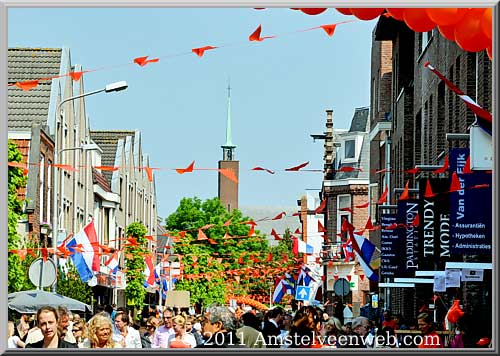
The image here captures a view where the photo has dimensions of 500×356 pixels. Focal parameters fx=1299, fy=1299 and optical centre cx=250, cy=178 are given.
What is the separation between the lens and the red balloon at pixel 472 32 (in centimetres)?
935

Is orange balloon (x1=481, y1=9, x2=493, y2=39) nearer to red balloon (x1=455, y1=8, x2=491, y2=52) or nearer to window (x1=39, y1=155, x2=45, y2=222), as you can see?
red balloon (x1=455, y1=8, x2=491, y2=52)

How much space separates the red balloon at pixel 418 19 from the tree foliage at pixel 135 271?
4924 cm

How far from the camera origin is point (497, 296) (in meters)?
8.68

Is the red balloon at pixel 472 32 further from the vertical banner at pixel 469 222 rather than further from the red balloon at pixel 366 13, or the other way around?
the vertical banner at pixel 469 222

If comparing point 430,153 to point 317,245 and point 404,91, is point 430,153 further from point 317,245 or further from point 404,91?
point 317,245

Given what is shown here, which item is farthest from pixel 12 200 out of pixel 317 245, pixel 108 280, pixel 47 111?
pixel 317 245

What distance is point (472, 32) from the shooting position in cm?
957

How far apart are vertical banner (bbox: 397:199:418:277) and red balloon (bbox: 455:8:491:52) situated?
607 inches

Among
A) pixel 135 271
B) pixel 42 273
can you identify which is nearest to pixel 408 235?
pixel 42 273

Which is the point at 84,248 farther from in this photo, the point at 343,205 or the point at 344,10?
the point at 343,205

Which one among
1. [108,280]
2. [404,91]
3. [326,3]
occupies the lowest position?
[108,280]

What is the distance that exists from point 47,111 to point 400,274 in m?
21.8

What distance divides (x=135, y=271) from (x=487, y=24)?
168 feet

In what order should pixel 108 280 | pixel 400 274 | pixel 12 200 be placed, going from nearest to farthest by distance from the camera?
1. pixel 12 200
2. pixel 400 274
3. pixel 108 280
